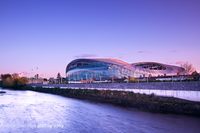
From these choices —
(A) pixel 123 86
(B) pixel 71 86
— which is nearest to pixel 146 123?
(A) pixel 123 86

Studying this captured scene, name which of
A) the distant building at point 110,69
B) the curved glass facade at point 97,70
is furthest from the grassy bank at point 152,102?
the curved glass facade at point 97,70

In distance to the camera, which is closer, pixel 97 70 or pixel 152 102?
pixel 152 102

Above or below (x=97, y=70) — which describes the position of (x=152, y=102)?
below

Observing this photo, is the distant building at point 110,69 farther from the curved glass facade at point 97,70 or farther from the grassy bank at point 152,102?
the grassy bank at point 152,102

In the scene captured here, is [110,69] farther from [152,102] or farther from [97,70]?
[152,102]

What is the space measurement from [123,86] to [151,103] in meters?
14.2

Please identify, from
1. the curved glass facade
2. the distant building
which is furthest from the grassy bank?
the curved glass facade

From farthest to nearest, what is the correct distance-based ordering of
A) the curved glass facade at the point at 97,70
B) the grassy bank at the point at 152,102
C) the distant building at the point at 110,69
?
the distant building at the point at 110,69 → the curved glass facade at the point at 97,70 → the grassy bank at the point at 152,102

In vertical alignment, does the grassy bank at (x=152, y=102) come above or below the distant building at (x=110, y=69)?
below

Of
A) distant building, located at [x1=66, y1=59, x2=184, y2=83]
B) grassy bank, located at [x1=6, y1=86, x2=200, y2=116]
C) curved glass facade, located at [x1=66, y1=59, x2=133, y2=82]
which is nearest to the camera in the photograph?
grassy bank, located at [x1=6, y1=86, x2=200, y2=116]

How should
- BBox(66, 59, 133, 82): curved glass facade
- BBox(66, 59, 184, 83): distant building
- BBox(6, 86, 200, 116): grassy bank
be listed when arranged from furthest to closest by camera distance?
BBox(66, 59, 184, 83): distant building, BBox(66, 59, 133, 82): curved glass facade, BBox(6, 86, 200, 116): grassy bank

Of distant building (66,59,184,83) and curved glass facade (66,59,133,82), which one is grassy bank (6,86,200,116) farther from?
curved glass facade (66,59,133,82)

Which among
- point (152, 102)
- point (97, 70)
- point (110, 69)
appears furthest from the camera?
point (97, 70)

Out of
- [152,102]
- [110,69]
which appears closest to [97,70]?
[110,69]
